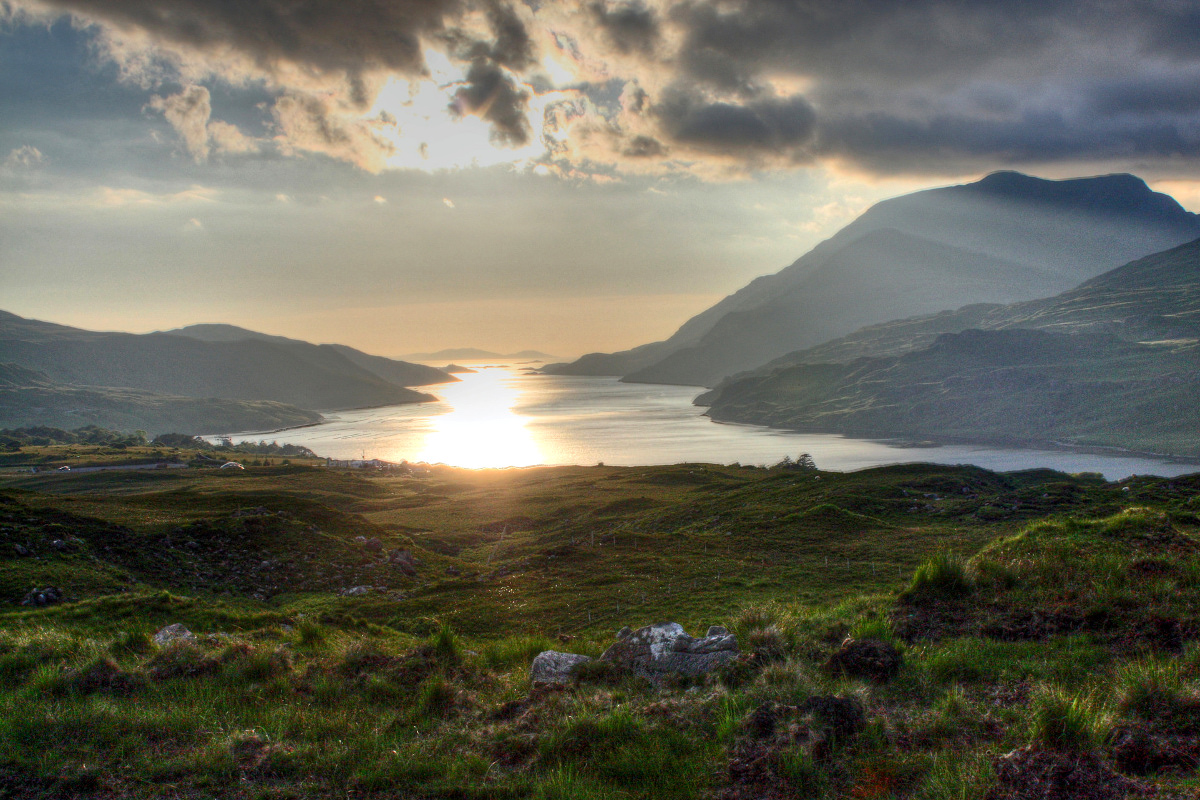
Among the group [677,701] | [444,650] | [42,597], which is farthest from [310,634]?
[42,597]

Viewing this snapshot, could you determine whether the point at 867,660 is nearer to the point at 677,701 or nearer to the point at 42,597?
the point at 677,701

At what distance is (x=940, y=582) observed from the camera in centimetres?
1050

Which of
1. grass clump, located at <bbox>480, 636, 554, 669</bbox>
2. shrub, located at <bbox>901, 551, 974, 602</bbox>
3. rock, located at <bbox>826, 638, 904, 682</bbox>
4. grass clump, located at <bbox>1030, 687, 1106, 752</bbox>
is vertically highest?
grass clump, located at <bbox>1030, 687, 1106, 752</bbox>

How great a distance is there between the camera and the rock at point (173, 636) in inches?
410

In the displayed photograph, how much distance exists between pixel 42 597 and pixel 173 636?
10.1 meters

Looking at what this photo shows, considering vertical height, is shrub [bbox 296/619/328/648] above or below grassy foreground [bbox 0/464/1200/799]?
below

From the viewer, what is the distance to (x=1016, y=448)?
7495 inches

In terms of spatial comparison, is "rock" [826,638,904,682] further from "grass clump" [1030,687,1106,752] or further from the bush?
the bush

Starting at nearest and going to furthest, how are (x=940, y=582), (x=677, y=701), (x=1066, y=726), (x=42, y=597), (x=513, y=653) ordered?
1. (x=1066, y=726)
2. (x=677, y=701)
3. (x=940, y=582)
4. (x=513, y=653)
5. (x=42, y=597)

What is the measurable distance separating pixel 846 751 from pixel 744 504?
49361 millimetres

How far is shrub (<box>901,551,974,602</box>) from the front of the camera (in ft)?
33.7

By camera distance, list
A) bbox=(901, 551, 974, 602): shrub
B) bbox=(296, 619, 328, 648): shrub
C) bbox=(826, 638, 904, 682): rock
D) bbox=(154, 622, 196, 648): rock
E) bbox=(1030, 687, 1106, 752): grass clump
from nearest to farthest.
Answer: bbox=(1030, 687, 1106, 752): grass clump → bbox=(826, 638, 904, 682): rock → bbox=(901, 551, 974, 602): shrub → bbox=(154, 622, 196, 648): rock → bbox=(296, 619, 328, 648): shrub

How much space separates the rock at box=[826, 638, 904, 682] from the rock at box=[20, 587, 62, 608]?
21392mm

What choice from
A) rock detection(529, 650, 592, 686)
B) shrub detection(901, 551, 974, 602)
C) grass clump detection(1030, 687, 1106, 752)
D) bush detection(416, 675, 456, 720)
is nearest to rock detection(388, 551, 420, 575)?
rock detection(529, 650, 592, 686)
